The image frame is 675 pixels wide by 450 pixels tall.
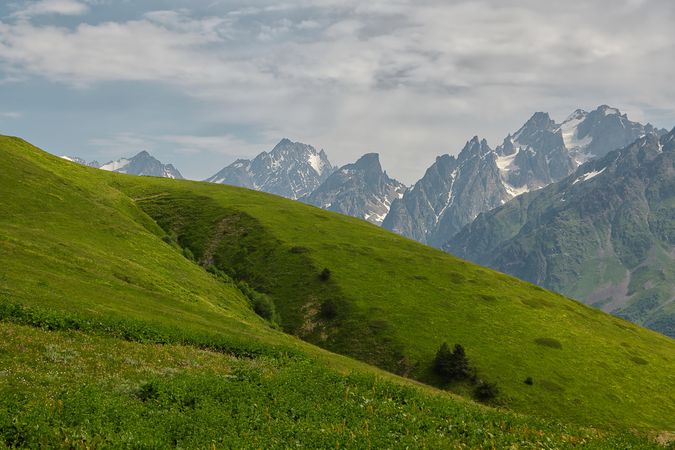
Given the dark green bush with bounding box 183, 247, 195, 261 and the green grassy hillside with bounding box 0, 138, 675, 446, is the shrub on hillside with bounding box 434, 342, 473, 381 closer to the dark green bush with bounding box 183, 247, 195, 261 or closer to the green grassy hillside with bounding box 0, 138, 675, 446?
the green grassy hillside with bounding box 0, 138, 675, 446

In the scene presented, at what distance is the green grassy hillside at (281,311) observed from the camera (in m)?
30.9

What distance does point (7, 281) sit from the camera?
4381 cm

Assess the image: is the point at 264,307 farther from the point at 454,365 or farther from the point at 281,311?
the point at 454,365

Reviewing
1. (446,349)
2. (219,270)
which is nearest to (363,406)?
(446,349)

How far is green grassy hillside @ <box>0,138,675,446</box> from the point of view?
30.9 meters

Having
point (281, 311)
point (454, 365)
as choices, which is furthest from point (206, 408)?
point (281, 311)

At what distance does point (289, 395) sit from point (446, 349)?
159 ft

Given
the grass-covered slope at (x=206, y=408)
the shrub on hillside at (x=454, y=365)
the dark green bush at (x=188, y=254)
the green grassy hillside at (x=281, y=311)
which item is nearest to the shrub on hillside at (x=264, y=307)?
the green grassy hillside at (x=281, y=311)

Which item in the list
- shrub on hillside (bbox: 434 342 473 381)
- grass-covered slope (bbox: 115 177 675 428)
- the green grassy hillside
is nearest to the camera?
the green grassy hillside

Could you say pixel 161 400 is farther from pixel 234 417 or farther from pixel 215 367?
pixel 215 367

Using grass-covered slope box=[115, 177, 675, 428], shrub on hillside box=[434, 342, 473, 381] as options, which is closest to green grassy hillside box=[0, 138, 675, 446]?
grass-covered slope box=[115, 177, 675, 428]

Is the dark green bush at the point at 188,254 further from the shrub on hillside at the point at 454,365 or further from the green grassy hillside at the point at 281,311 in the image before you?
the shrub on hillside at the point at 454,365

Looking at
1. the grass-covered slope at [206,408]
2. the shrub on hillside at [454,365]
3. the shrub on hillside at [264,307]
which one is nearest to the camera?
the grass-covered slope at [206,408]

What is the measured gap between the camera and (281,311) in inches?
3597
